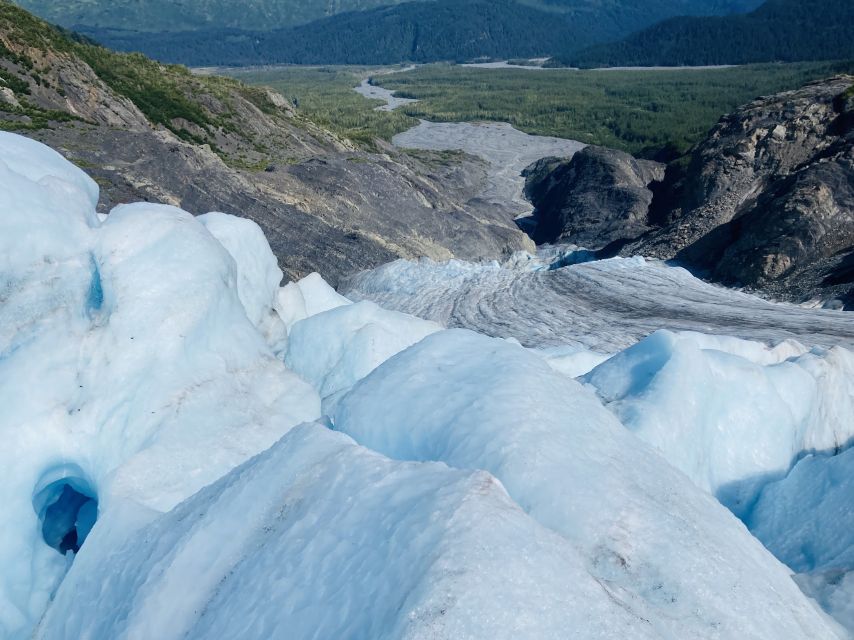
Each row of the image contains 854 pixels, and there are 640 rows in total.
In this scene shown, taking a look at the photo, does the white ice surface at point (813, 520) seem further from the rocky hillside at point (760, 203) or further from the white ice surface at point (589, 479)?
the rocky hillside at point (760, 203)

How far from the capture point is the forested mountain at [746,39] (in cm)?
11781

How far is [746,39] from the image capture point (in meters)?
128

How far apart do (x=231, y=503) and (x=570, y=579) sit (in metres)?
1.90

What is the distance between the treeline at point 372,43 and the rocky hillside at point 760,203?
523 ft

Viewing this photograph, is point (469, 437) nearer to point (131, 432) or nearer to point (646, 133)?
point (131, 432)

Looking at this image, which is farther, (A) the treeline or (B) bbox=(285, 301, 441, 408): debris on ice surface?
(A) the treeline

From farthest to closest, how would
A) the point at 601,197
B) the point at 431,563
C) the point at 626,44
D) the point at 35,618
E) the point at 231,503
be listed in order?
the point at 626,44
the point at 601,197
the point at 35,618
the point at 231,503
the point at 431,563

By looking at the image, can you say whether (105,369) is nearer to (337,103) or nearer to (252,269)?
(252,269)

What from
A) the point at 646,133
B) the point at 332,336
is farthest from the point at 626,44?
the point at 332,336

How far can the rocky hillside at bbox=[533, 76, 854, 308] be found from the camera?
15.9 metres

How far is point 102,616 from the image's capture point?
3.74m

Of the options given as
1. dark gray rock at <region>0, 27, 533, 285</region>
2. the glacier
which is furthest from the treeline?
the glacier

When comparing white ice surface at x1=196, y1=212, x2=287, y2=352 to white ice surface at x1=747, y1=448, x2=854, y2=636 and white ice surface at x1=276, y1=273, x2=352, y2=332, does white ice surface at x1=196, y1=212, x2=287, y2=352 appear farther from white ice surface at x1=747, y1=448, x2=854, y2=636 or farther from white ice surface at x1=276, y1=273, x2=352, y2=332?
white ice surface at x1=747, y1=448, x2=854, y2=636

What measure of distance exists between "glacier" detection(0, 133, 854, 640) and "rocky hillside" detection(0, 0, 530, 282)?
355 inches
